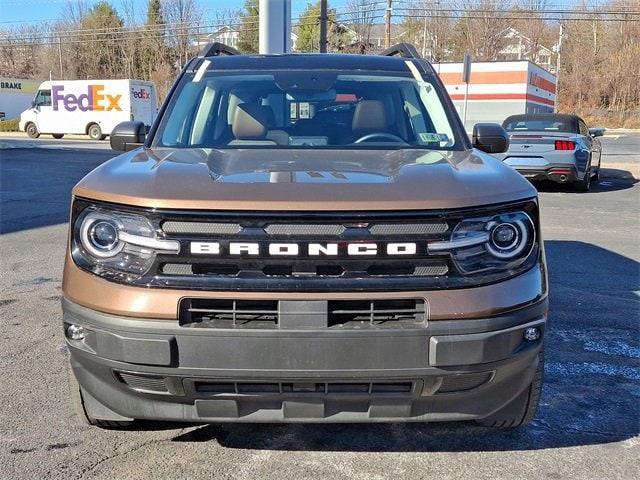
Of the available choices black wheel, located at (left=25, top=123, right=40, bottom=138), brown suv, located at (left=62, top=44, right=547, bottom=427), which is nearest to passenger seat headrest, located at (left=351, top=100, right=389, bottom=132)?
brown suv, located at (left=62, top=44, right=547, bottom=427)

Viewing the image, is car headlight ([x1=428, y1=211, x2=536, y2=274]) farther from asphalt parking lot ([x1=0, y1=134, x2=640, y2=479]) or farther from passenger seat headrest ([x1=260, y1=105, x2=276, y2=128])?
passenger seat headrest ([x1=260, y1=105, x2=276, y2=128])

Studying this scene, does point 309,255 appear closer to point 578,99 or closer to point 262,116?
point 262,116

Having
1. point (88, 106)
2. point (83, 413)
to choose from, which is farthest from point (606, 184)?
point (88, 106)

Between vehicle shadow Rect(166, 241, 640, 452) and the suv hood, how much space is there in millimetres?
1266

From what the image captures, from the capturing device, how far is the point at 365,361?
7.49 ft

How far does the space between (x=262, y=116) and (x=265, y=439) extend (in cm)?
186

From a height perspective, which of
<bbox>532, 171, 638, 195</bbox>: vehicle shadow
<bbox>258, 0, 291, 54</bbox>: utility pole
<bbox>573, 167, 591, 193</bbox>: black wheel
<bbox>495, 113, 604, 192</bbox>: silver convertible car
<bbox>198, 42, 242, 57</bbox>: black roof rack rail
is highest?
<bbox>258, 0, 291, 54</bbox>: utility pole

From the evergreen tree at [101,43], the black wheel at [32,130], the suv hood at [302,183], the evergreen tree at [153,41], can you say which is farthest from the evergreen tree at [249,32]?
the suv hood at [302,183]

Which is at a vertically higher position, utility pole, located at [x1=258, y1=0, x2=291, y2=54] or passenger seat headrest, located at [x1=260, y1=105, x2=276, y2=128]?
utility pole, located at [x1=258, y1=0, x2=291, y2=54]

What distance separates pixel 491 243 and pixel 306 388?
90cm

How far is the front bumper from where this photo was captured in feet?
7.43

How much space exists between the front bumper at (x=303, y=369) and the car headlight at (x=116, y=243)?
174mm

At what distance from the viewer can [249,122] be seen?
3.74 meters

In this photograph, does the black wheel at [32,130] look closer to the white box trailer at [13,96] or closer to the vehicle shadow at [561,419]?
the white box trailer at [13,96]
